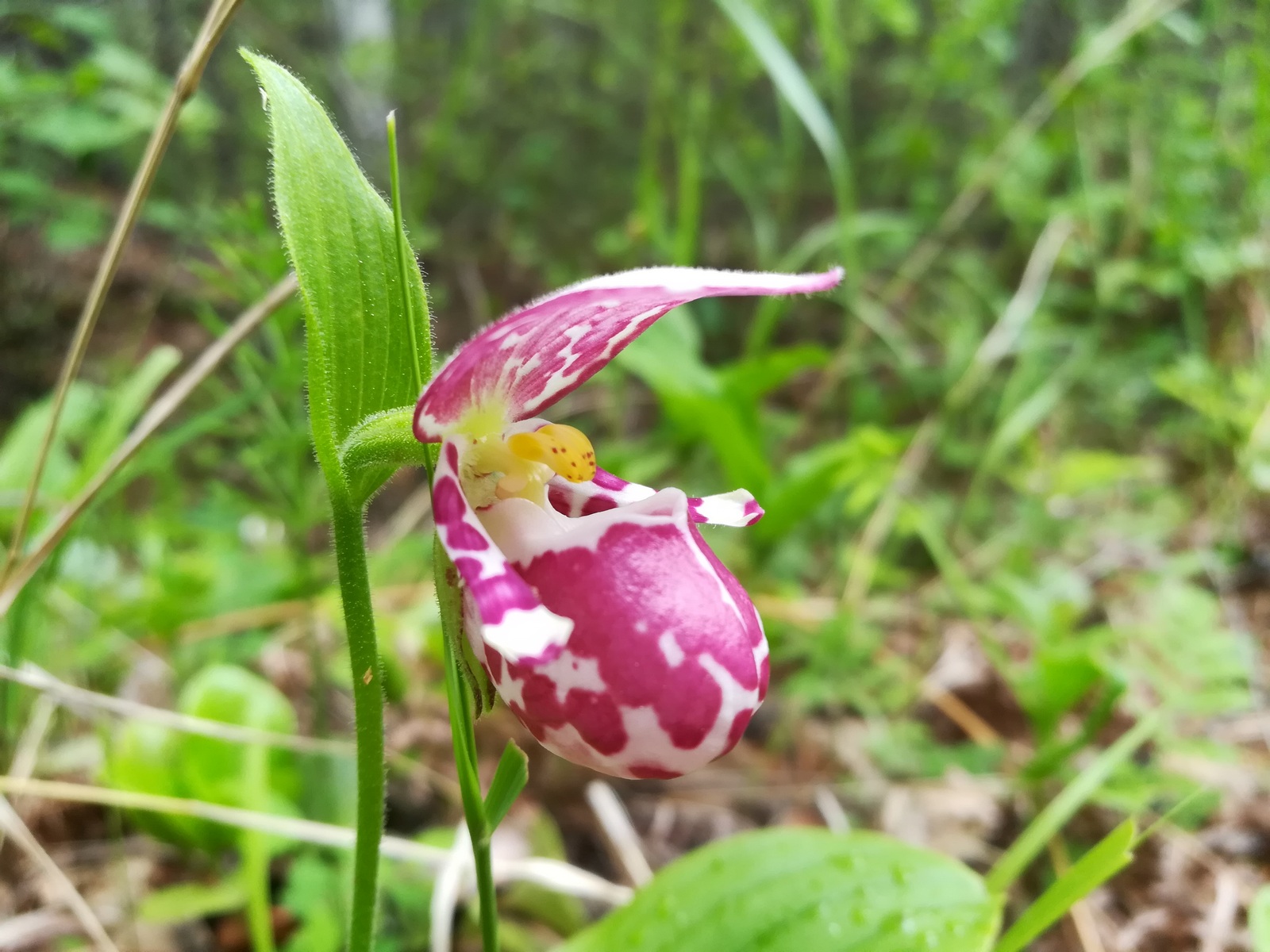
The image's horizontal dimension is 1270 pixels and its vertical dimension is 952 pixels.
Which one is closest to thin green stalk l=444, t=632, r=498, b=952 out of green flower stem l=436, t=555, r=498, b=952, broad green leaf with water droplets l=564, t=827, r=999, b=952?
green flower stem l=436, t=555, r=498, b=952

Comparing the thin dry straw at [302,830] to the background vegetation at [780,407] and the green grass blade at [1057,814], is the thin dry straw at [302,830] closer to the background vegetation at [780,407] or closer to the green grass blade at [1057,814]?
the background vegetation at [780,407]

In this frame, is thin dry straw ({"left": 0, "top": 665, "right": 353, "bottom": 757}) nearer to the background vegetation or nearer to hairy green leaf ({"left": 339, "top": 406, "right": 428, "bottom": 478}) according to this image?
the background vegetation

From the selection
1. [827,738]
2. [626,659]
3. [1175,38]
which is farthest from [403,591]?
[1175,38]

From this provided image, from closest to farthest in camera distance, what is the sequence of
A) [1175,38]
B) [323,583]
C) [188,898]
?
1. [188,898]
2. [323,583]
3. [1175,38]

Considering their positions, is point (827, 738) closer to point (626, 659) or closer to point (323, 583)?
point (323, 583)

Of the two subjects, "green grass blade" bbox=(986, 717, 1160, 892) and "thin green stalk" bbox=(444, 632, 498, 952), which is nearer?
"thin green stalk" bbox=(444, 632, 498, 952)

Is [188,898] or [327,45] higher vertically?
[327,45]
